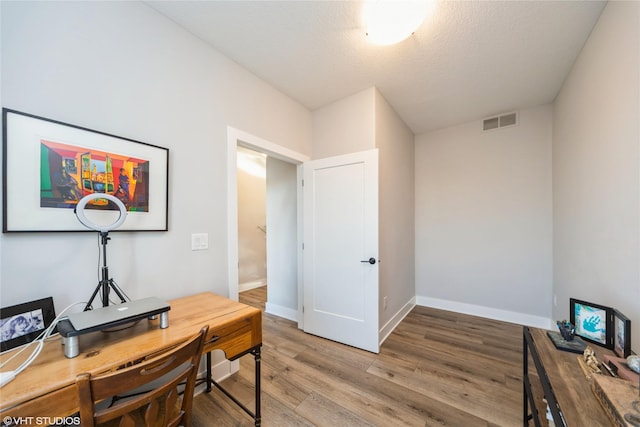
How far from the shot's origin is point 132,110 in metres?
1.44

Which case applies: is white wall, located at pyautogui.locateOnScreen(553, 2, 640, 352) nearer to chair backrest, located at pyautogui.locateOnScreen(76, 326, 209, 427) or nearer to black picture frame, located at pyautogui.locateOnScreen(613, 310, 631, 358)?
black picture frame, located at pyautogui.locateOnScreen(613, 310, 631, 358)

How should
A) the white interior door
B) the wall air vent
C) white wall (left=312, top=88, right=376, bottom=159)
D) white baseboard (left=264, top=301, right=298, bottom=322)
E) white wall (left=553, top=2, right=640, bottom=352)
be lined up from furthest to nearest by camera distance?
1. white baseboard (left=264, top=301, right=298, bottom=322)
2. the wall air vent
3. white wall (left=312, top=88, right=376, bottom=159)
4. the white interior door
5. white wall (left=553, top=2, right=640, bottom=352)

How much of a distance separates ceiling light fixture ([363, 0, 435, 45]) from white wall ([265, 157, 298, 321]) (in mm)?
1782

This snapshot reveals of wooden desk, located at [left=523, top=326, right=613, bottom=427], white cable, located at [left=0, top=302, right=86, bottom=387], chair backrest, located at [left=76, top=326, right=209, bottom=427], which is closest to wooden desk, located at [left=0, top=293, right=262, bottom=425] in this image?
white cable, located at [left=0, top=302, right=86, bottom=387]

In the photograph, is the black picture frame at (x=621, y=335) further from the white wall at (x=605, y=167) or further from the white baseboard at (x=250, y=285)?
the white baseboard at (x=250, y=285)

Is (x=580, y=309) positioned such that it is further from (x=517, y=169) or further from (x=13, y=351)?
(x=13, y=351)

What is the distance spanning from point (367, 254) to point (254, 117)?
5.56 ft

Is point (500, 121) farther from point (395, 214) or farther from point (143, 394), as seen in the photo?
point (143, 394)

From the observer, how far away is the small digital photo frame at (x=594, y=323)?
1115 millimetres

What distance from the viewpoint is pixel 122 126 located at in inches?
55.1

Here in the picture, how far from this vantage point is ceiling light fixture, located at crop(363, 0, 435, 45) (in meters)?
1.44

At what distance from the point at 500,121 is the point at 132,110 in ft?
12.6

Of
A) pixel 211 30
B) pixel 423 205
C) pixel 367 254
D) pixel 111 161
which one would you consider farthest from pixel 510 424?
pixel 211 30

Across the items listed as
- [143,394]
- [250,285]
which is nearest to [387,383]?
[143,394]
